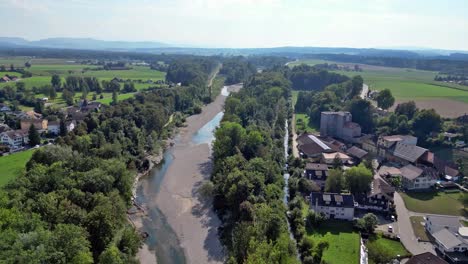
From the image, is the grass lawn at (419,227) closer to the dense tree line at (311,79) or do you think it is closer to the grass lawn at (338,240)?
the grass lawn at (338,240)

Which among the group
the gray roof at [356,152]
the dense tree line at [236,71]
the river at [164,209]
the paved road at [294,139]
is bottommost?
the river at [164,209]

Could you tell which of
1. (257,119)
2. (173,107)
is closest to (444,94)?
(257,119)

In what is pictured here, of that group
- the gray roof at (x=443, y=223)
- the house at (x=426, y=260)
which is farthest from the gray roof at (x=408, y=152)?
the house at (x=426, y=260)

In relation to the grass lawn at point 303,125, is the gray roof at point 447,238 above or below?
below

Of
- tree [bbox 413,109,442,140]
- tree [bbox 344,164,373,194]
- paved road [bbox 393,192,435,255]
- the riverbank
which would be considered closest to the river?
the riverbank

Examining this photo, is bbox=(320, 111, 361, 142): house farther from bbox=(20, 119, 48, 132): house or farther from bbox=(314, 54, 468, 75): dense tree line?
bbox=(314, 54, 468, 75): dense tree line

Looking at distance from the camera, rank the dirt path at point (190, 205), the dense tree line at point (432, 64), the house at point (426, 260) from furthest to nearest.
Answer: the dense tree line at point (432, 64)
the dirt path at point (190, 205)
the house at point (426, 260)

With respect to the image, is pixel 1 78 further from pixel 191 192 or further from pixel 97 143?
pixel 191 192

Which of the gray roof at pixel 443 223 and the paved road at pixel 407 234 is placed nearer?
the paved road at pixel 407 234

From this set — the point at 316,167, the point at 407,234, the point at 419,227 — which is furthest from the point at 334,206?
the point at 316,167
